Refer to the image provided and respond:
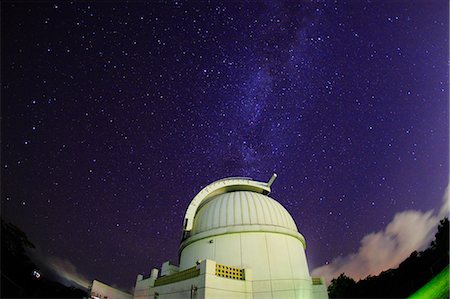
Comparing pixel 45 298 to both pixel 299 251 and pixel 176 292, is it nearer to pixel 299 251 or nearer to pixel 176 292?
pixel 176 292

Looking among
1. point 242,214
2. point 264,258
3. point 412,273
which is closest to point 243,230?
point 242,214

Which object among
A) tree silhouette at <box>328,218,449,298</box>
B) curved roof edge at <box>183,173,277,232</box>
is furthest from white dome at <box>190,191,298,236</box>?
tree silhouette at <box>328,218,449,298</box>

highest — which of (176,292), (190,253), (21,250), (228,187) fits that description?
(228,187)

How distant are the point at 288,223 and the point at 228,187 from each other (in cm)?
631

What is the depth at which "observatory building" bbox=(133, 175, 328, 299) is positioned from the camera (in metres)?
13.2

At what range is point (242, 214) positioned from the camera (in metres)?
17.7

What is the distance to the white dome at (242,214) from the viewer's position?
681 inches

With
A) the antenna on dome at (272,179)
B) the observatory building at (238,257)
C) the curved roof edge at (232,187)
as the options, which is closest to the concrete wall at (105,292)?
the observatory building at (238,257)

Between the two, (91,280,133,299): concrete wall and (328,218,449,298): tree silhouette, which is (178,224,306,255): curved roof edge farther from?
(328,218,449,298): tree silhouette

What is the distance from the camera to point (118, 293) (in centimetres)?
1817

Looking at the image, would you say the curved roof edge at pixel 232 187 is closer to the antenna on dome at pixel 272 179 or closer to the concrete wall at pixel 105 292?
the antenna on dome at pixel 272 179

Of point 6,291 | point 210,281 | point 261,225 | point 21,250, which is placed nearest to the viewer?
point 6,291

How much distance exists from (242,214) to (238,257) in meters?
3.07

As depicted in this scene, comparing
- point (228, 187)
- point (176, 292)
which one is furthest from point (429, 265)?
point (176, 292)
